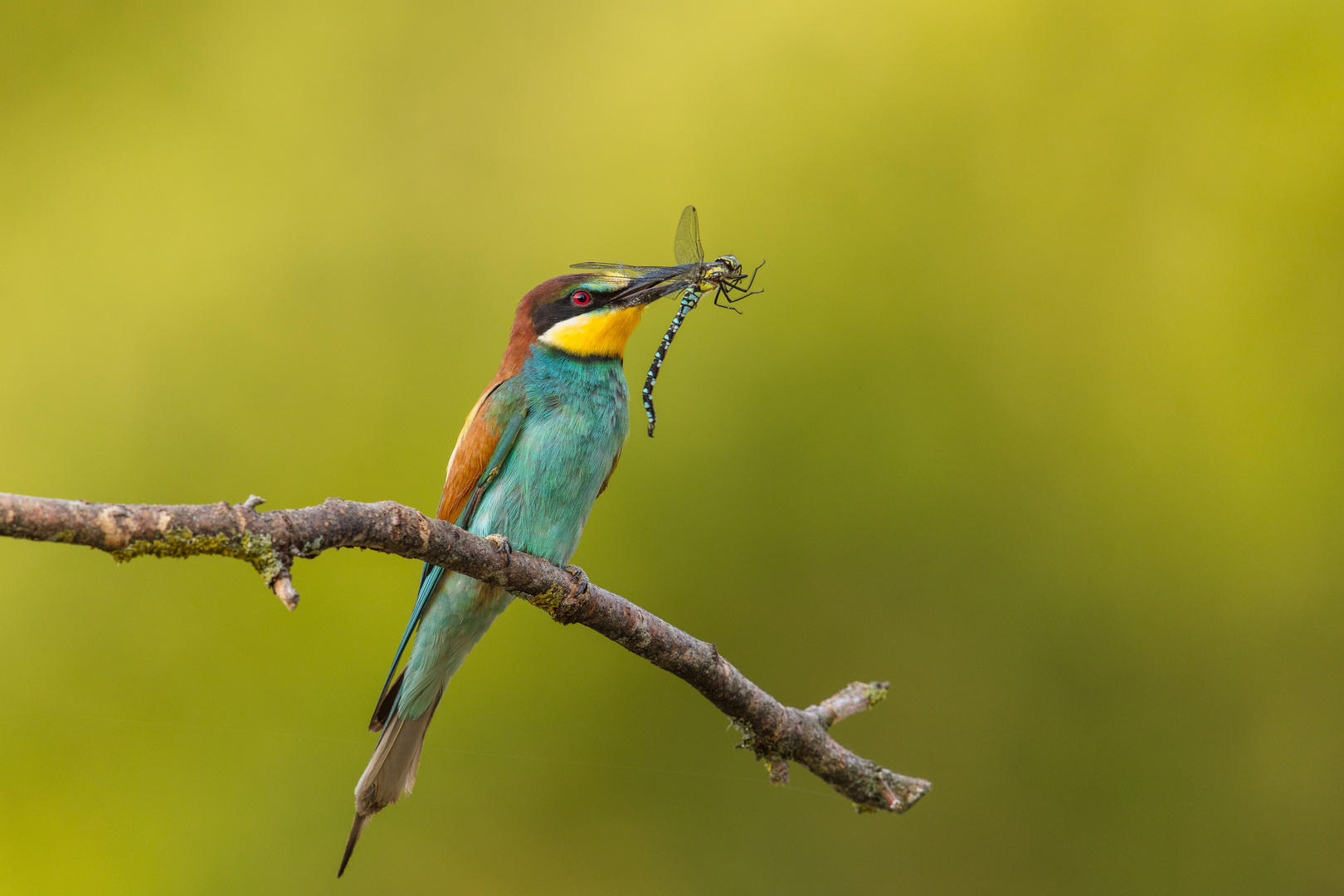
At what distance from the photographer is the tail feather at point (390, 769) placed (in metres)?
2.53

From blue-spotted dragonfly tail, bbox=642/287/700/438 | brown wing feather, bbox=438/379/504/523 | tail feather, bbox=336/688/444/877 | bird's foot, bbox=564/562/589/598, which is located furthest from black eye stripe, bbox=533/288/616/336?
tail feather, bbox=336/688/444/877

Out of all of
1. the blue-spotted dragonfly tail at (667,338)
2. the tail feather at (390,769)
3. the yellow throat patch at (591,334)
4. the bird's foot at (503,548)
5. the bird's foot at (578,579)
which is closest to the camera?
the bird's foot at (503,548)

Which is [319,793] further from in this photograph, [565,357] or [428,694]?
[565,357]

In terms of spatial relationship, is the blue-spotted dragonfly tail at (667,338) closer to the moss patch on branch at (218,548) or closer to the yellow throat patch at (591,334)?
the yellow throat patch at (591,334)

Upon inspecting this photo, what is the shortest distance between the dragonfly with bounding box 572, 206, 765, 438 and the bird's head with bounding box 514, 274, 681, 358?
38mm

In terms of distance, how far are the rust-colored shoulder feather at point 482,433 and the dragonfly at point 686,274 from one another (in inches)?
6.2

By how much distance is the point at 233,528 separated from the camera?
132cm

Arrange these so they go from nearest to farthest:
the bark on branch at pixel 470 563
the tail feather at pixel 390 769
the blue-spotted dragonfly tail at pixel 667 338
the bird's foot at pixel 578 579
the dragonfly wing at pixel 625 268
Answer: the bark on branch at pixel 470 563
the bird's foot at pixel 578 579
the tail feather at pixel 390 769
the dragonfly wing at pixel 625 268
the blue-spotted dragonfly tail at pixel 667 338

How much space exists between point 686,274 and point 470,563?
1414 millimetres

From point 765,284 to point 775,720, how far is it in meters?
2.34

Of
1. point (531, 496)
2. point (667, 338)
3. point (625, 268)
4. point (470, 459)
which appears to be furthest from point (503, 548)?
point (667, 338)

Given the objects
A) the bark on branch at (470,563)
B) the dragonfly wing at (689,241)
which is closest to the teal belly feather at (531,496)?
the bark on branch at (470,563)

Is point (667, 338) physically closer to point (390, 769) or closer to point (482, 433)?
point (482, 433)

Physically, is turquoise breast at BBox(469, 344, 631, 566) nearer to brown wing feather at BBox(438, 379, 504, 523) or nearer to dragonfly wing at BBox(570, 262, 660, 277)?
brown wing feather at BBox(438, 379, 504, 523)
